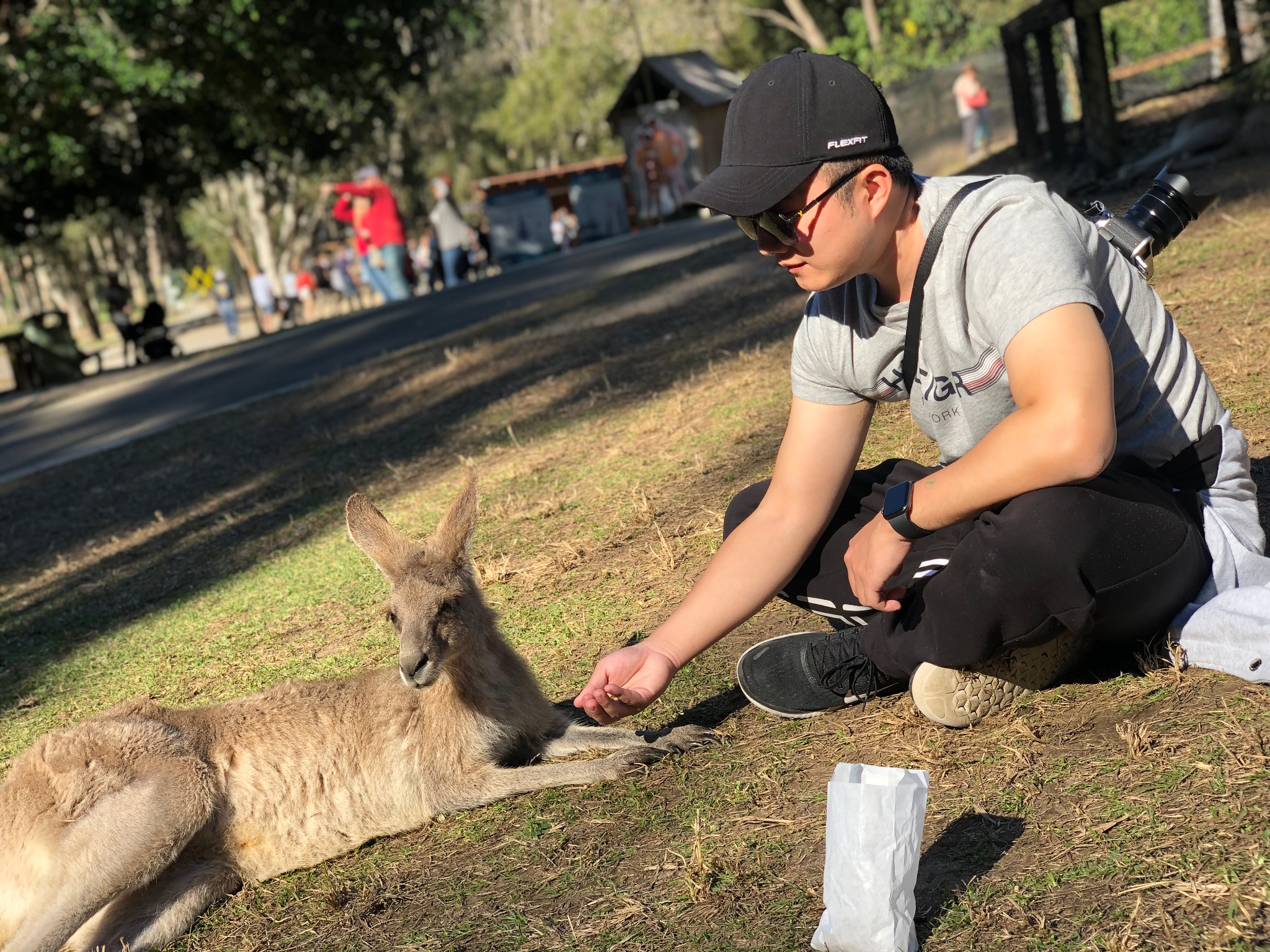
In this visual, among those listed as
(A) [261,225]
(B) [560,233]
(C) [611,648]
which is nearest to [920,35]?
(B) [560,233]

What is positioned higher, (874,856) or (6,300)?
(6,300)

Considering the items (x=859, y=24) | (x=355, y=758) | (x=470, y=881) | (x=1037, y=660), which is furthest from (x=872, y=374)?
(x=859, y=24)

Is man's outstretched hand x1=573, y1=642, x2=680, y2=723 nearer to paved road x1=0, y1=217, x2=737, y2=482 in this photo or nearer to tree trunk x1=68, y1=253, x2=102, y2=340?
paved road x1=0, y1=217, x2=737, y2=482

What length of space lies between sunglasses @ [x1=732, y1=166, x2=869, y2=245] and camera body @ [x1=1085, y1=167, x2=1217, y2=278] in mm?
708

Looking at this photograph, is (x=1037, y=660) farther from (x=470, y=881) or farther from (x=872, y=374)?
(x=470, y=881)

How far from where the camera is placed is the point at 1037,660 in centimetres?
306

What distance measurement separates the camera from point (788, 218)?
107 inches

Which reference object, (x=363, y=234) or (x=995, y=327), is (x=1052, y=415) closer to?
(x=995, y=327)

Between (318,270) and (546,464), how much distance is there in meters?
35.3

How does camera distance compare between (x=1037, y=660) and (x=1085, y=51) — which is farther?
(x=1085, y=51)

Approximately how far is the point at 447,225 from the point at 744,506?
19.8 meters

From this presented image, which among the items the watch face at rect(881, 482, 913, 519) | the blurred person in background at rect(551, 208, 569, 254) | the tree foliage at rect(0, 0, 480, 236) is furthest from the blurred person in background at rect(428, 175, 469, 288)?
the watch face at rect(881, 482, 913, 519)

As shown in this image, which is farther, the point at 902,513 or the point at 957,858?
the point at 902,513

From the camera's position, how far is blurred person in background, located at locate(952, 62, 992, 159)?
2053cm
